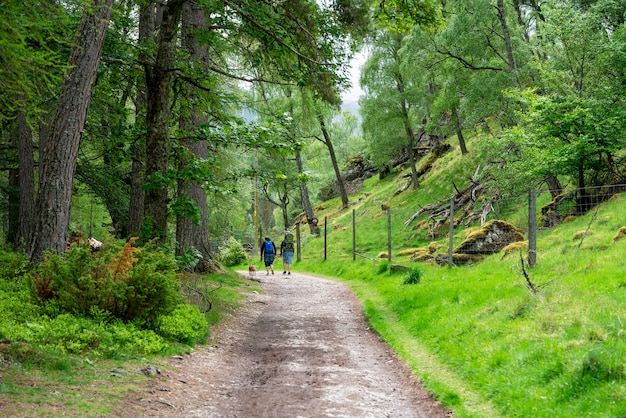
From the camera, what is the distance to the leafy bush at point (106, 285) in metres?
6.14

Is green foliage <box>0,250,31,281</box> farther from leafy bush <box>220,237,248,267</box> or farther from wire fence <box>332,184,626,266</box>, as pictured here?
leafy bush <box>220,237,248,267</box>

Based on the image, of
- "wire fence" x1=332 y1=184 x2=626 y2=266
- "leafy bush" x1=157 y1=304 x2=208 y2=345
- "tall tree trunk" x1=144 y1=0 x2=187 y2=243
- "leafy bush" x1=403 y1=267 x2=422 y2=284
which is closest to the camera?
"leafy bush" x1=157 y1=304 x2=208 y2=345

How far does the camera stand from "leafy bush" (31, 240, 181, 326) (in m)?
6.14

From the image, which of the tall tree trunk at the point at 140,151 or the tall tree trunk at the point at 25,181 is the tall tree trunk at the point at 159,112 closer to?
the tall tree trunk at the point at 140,151

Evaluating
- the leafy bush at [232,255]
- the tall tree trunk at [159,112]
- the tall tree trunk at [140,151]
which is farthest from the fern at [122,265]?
the leafy bush at [232,255]

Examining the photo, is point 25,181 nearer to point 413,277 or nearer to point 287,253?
point 287,253

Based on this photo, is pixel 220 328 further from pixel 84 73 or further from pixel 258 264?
pixel 258 264

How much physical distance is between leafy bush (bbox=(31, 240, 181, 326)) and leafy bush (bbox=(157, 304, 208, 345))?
0.73 ft

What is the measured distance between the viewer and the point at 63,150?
7035 mm

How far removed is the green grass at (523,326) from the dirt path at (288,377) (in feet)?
1.42

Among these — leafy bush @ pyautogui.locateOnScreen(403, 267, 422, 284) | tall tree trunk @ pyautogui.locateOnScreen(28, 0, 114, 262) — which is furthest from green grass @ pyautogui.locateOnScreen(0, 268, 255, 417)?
leafy bush @ pyautogui.locateOnScreen(403, 267, 422, 284)

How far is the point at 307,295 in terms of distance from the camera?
13.5 metres

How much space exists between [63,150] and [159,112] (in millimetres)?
1739

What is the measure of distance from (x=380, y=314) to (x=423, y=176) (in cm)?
2540
